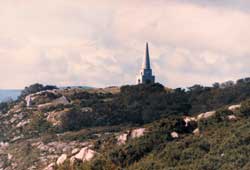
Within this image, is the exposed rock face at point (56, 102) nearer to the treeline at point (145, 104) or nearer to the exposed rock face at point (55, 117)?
the treeline at point (145, 104)

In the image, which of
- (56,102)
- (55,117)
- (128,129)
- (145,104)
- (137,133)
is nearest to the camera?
(137,133)

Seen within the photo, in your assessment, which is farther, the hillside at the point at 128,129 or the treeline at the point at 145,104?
the treeline at the point at 145,104

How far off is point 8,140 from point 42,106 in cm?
1872

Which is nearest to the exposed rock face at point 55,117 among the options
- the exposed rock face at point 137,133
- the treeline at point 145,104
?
the treeline at point 145,104

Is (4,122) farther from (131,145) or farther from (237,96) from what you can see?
(131,145)

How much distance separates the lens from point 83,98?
573 feet

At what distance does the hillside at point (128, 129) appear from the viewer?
87.8 meters

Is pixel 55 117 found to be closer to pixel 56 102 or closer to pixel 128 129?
pixel 56 102

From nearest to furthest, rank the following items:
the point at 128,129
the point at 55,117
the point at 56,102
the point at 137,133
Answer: the point at 137,133 < the point at 128,129 < the point at 55,117 < the point at 56,102

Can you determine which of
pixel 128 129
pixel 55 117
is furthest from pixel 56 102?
pixel 128 129

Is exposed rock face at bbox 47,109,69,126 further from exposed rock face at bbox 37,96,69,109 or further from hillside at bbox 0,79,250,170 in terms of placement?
exposed rock face at bbox 37,96,69,109

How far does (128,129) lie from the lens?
13062cm

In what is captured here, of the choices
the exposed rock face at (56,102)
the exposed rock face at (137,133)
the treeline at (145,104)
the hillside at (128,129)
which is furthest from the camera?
the exposed rock face at (56,102)

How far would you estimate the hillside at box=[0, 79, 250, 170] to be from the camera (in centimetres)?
8775
